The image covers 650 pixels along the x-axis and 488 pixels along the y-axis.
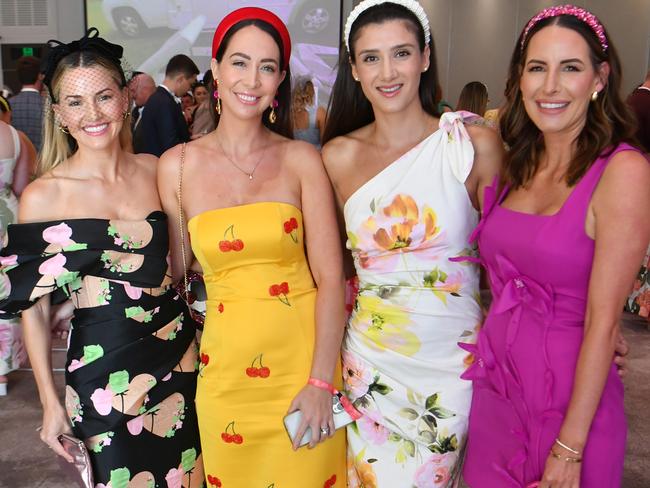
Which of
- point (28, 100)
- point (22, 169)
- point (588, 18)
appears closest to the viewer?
point (588, 18)

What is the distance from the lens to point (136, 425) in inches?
70.7

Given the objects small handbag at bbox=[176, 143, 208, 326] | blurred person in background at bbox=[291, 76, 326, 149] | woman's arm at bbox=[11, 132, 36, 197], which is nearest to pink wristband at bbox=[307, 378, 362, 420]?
small handbag at bbox=[176, 143, 208, 326]

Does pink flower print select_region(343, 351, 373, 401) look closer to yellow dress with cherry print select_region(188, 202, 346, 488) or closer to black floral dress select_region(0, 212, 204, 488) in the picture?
yellow dress with cherry print select_region(188, 202, 346, 488)

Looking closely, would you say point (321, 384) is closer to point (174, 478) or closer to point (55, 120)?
point (174, 478)

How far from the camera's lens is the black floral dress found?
5.64 feet

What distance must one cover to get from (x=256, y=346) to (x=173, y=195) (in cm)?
52

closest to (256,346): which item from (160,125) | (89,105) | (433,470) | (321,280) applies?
(321,280)

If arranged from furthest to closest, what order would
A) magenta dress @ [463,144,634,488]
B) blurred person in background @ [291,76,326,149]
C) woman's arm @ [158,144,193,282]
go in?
blurred person in background @ [291,76,326,149] → woman's arm @ [158,144,193,282] → magenta dress @ [463,144,634,488]

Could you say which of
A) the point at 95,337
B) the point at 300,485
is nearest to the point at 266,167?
the point at 95,337

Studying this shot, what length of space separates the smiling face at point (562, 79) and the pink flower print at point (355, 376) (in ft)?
2.72

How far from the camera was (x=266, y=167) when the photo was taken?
1.92 meters

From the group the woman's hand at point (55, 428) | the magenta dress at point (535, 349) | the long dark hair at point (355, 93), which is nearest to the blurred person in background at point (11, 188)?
the woman's hand at point (55, 428)

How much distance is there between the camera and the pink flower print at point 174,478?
6.16 ft

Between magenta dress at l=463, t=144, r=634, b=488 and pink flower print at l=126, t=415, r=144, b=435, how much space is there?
932 mm
